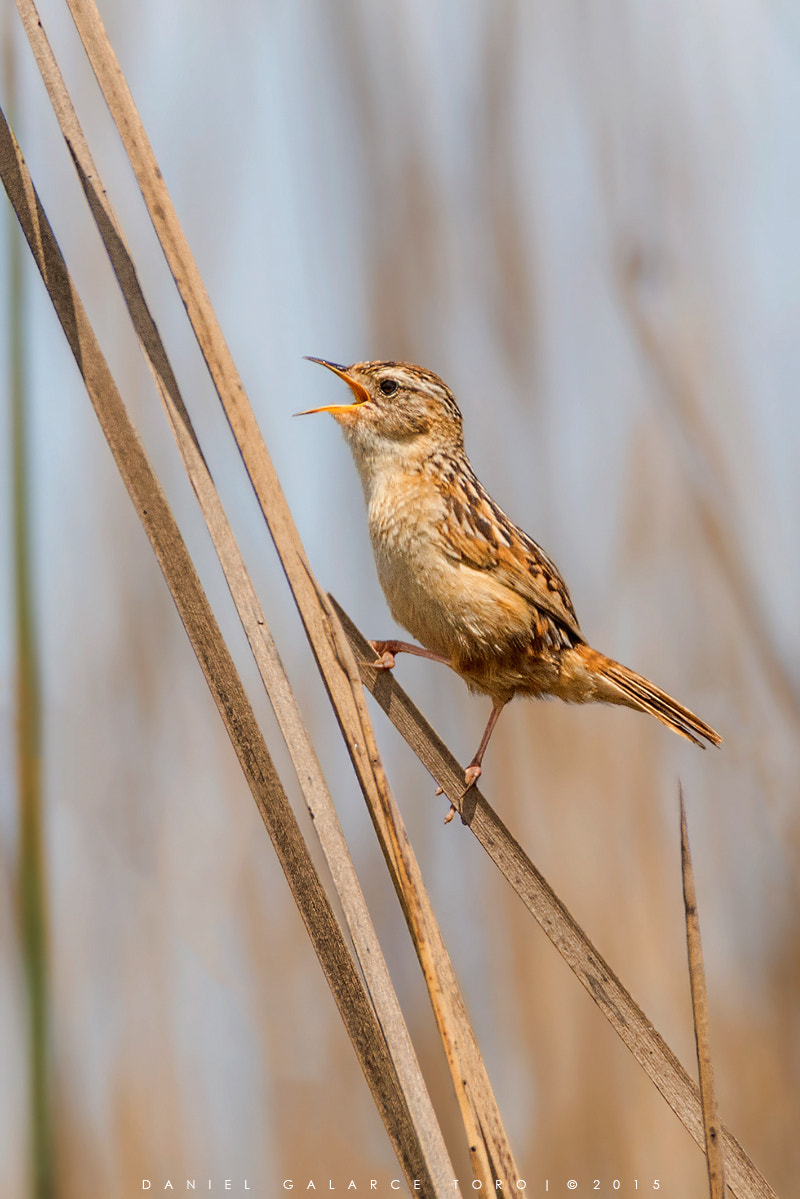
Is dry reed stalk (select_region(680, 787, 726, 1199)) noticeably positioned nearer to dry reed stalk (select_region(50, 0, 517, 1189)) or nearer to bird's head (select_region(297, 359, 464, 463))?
dry reed stalk (select_region(50, 0, 517, 1189))

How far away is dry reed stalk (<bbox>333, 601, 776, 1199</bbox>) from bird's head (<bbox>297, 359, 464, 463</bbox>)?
0.91 meters

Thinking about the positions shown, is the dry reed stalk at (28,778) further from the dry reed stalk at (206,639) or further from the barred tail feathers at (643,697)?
the barred tail feathers at (643,697)

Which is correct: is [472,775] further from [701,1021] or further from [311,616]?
[701,1021]

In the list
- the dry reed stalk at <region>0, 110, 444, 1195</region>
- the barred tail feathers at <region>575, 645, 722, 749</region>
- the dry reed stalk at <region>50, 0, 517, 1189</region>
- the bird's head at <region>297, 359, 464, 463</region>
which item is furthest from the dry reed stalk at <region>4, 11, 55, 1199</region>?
the barred tail feathers at <region>575, 645, 722, 749</region>

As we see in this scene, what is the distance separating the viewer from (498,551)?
2.24 m

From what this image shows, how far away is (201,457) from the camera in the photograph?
1351 mm

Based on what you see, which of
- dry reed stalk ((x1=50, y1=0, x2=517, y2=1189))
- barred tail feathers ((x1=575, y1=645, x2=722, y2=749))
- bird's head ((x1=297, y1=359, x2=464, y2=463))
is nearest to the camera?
dry reed stalk ((x1=50, y1=0, x2=517, y2=1189))

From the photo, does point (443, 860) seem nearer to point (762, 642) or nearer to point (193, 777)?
point (193, 777)

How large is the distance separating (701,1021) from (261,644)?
2.21 ft

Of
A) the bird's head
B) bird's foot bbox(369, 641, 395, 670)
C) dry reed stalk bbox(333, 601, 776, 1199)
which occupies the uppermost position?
the bird's head

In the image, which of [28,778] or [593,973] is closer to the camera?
[593,973]

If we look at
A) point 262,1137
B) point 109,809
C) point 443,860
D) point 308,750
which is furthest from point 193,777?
point 308,750

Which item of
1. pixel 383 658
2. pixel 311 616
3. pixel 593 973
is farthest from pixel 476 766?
pixel 311 616

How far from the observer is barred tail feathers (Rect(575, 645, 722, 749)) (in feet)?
6.97
